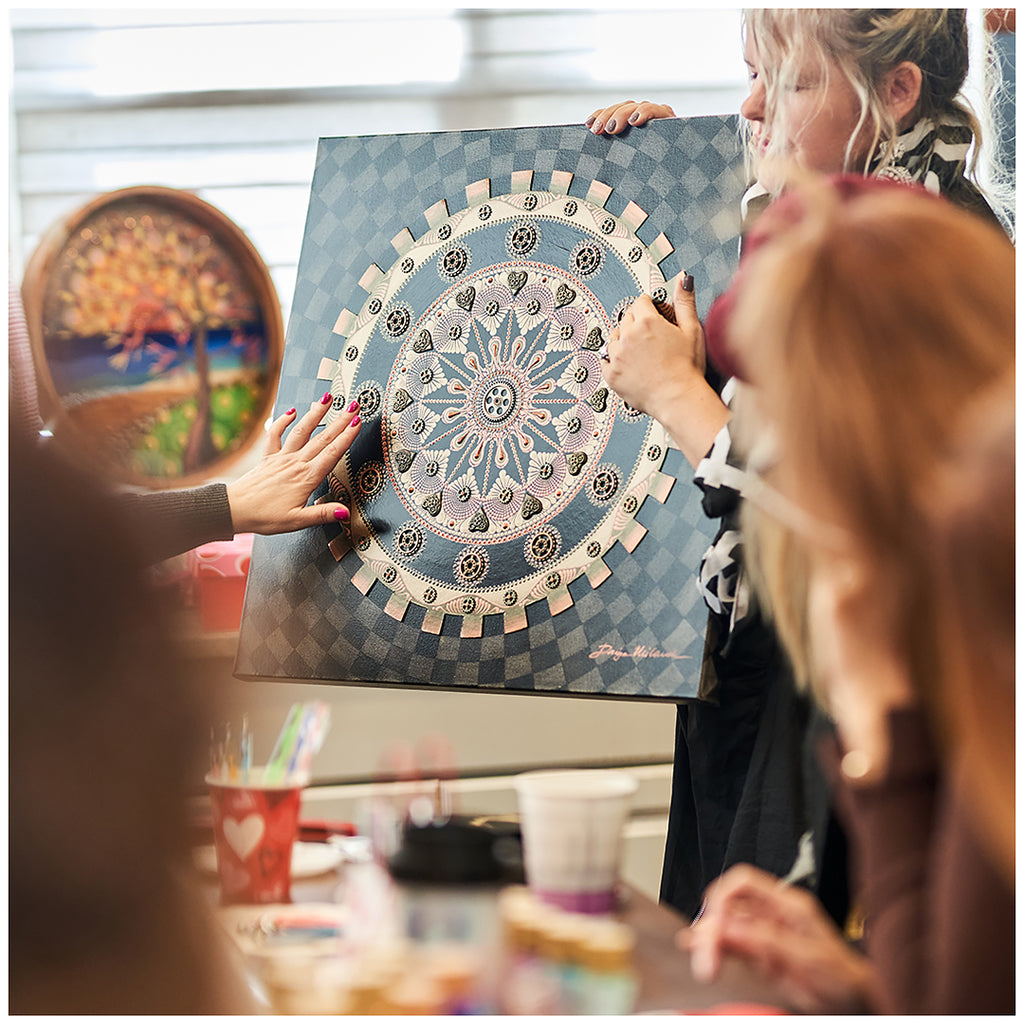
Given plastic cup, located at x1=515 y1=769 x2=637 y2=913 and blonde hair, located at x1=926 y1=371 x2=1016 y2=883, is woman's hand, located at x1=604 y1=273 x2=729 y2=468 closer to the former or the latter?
plastic cup, located at x1=515 y1=769 x2=637 y2=913

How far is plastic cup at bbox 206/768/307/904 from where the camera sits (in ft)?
3.05

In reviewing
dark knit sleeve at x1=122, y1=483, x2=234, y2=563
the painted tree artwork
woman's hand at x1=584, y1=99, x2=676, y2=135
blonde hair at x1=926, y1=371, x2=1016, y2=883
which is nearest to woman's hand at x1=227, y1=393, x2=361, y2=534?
dark knit sleeve at x1=122, y1=483, x2=234, y2=563

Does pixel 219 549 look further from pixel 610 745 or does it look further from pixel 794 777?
pixel 794 777

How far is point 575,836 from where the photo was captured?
82cm

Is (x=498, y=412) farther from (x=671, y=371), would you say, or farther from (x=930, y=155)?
(x=930, y=155)

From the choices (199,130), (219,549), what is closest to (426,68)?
(199,130)

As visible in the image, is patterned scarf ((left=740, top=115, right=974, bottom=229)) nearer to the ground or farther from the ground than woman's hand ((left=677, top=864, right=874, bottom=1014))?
farther from the ground

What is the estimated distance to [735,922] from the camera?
76cm

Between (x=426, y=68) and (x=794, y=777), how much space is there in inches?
73.7

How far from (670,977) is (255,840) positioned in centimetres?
39

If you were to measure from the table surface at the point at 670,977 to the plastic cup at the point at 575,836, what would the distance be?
0.04 m
